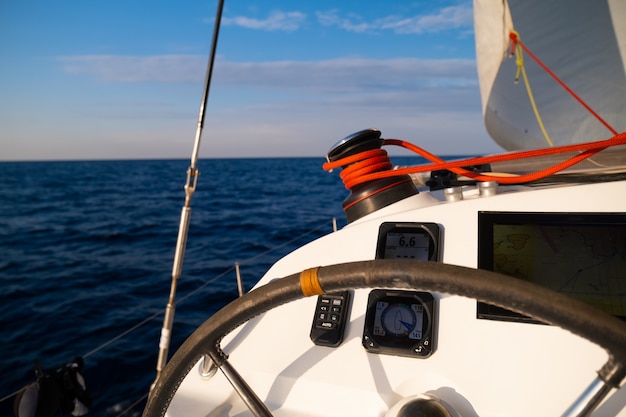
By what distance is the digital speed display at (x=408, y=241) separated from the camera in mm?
1118

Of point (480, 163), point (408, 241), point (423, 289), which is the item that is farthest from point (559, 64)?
point (423, 289)

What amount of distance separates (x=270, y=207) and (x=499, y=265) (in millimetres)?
16507

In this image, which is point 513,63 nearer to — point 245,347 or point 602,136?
point 602,136

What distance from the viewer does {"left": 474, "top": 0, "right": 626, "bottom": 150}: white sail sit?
11.2ft

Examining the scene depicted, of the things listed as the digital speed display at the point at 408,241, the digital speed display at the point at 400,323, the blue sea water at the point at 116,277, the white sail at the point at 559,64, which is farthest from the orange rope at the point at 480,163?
the white sail at the point at 559,64

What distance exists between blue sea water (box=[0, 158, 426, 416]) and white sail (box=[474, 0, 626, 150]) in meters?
2.71

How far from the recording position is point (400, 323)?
103 cm

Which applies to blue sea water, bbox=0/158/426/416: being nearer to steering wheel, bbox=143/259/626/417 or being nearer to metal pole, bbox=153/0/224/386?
metal pole, bbox=153/0/224/386

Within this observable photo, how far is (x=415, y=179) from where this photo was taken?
1968 mm

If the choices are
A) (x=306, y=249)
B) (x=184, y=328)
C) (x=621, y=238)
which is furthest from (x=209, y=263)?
(x=621, y=238)

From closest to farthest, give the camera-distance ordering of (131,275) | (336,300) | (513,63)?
(336,300) < (513,63) < (131,275)

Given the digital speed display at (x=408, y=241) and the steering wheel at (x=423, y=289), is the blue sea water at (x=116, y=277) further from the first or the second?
the steering wheel at (x=423, y=289)

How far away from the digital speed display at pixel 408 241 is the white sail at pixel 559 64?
3.17 metres

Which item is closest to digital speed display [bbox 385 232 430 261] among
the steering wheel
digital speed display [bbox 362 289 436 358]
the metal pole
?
digital speed display [bbox 362 289 436 358]
